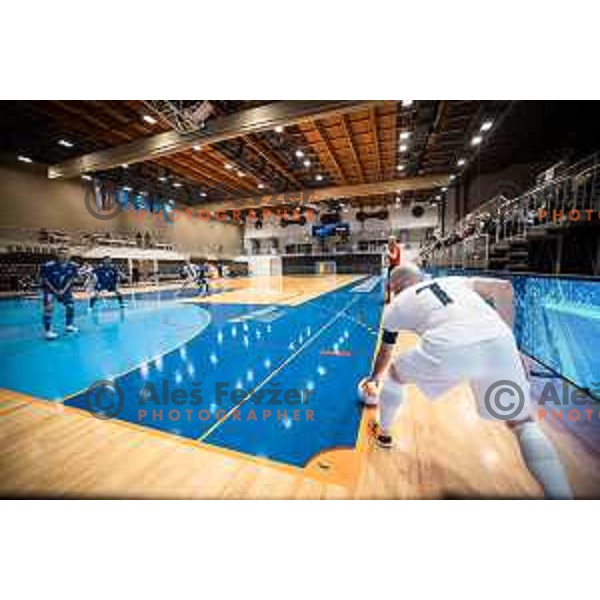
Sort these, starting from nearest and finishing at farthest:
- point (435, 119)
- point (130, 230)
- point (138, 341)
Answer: point (138, 341) < point (435, 119) < point (130, 230)

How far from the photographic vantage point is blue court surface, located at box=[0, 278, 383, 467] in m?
2.06

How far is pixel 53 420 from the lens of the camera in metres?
2.26

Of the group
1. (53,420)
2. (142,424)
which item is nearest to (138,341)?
(53,420)

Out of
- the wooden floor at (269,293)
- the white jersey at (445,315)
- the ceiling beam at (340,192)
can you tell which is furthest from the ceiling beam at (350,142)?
the white jersey at (445,315)

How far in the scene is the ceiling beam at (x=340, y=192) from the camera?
55.6 feet

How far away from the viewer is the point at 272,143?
11.8 metres

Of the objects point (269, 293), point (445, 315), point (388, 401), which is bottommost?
point (269, 293)

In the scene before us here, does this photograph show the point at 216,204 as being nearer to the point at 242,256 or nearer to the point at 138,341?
the point at 242,256

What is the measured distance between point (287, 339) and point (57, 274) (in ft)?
13.7

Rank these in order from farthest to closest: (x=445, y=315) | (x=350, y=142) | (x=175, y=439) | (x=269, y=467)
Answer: (x=350, y=142), (x=175, y=439), (x=269, y=467), (x=445, y=315)

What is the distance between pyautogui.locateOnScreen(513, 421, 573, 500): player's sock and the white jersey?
1.66ft

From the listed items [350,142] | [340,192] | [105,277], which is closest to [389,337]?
[105,277]

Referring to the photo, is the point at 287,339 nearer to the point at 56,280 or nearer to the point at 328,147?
the point at 56,280
